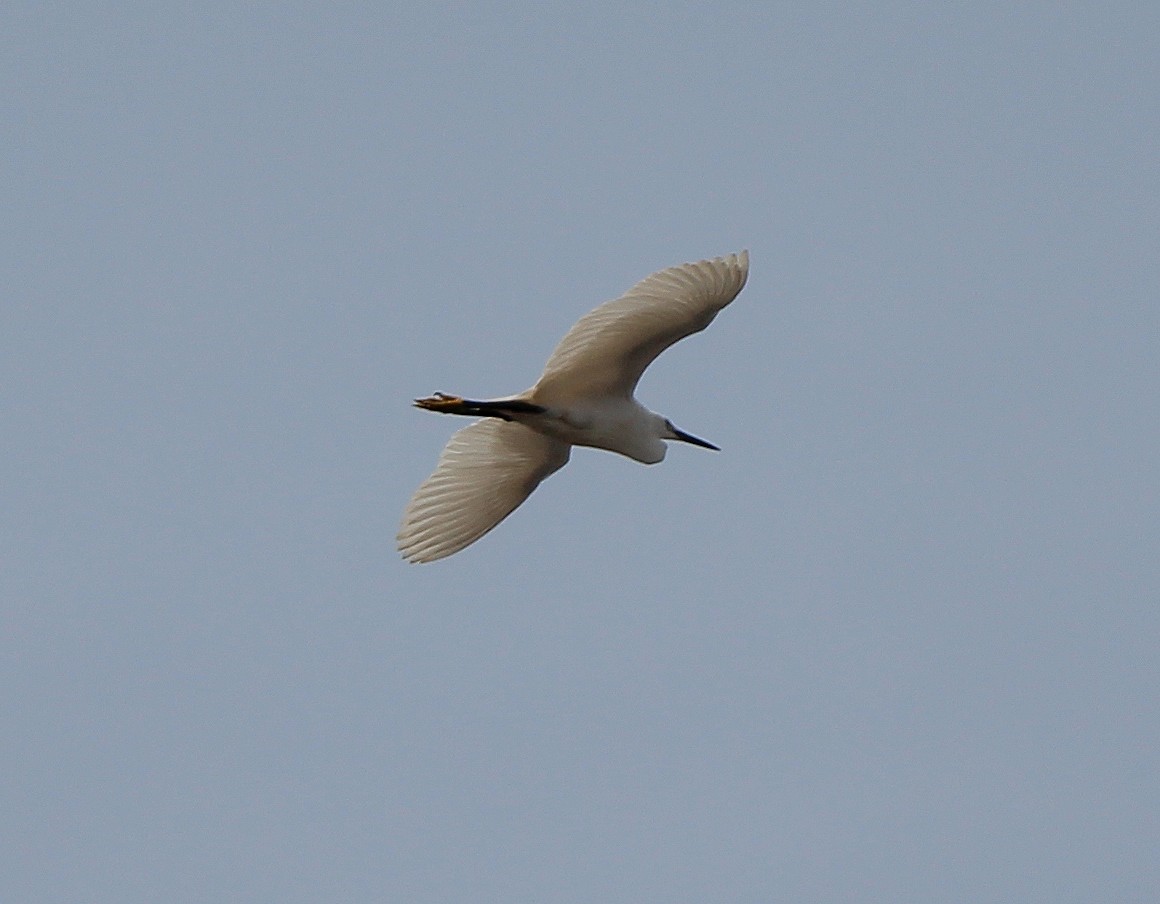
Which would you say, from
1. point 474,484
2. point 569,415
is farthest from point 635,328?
point 474,484

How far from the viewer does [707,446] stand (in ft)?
51.9

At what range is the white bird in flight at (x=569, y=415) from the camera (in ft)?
42.1

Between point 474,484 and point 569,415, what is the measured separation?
4.43 ft

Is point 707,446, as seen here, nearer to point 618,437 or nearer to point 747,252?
point 618,437

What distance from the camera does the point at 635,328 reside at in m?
13.2

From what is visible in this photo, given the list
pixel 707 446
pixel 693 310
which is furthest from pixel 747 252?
pixel 707 446

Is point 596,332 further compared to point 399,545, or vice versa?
point 399,545

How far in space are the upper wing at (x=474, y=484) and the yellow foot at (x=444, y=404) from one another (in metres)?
0.73

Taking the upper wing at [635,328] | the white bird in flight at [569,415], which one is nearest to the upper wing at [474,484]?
the white bird in flight at [569,415]

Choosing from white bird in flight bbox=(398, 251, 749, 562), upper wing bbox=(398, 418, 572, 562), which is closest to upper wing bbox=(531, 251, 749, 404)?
white bird in flight bbox=(398, 251, 749, 562)

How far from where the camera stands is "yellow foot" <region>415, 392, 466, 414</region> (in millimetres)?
14324

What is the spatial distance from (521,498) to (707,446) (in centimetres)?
161

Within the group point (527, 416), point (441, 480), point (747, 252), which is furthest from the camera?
point (441, 480)

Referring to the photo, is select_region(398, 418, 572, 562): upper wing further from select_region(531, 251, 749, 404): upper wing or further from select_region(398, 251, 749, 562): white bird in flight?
select_region(531, 251, 749, 404): upper wing
